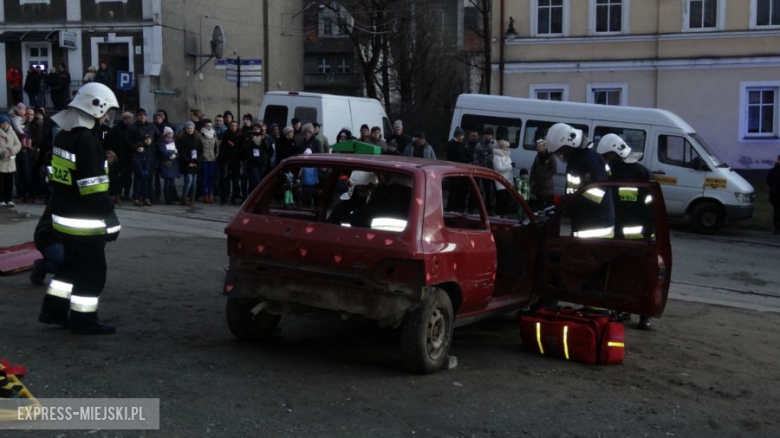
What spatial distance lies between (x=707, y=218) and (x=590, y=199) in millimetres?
10807

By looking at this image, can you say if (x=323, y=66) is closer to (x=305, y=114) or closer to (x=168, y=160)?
(x=305, y=114)

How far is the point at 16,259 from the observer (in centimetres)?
1019

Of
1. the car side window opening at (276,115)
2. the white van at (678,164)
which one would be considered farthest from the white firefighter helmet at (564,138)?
the car side window opening at (276,115)

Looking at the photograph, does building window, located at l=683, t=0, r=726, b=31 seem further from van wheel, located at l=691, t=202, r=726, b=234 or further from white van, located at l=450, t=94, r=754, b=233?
van wheel, located at l=691, t=202, r=726, b=234

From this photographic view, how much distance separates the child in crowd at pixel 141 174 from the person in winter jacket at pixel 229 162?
5.49 feet

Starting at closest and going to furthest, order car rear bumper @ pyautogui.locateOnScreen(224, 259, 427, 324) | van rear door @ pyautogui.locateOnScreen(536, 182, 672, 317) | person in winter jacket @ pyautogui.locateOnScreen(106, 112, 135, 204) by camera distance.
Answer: car rear bumper @ pyautogui.locateOnScreen(224, 259, 427, 324), van rear door @ pyautogui.locateOnScreen(536, 182, 672, 317), person in winter jacket @ pyautogui.locateOnScreen(106, 112, 135, 204)

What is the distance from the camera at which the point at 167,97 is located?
109 feet

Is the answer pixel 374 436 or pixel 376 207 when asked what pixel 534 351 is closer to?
pixel 376 207

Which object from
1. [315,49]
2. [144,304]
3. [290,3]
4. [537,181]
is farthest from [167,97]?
[315,49]

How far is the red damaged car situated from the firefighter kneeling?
111 cm

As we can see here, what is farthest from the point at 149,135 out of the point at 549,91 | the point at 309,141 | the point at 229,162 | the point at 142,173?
the point at 549,91

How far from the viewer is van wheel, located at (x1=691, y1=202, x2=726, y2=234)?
18.5 meters

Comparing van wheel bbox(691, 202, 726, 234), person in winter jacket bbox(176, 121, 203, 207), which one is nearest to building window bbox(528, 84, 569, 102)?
van wheel bbox(691, 202, 726, 234)

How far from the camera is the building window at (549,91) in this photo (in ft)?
99.5
